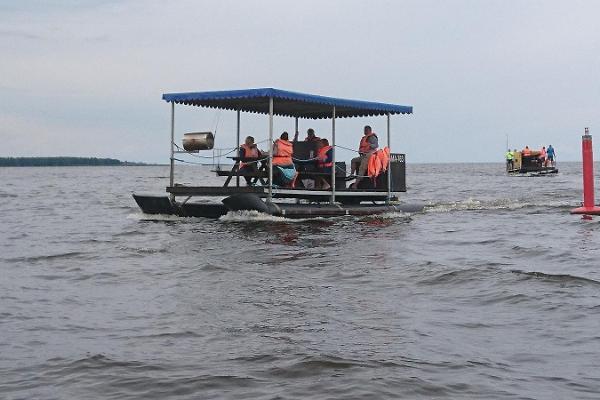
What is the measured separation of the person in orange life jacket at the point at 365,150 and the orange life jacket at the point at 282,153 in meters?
2.43

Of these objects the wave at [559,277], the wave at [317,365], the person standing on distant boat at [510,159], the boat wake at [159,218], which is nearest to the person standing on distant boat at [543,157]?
the person standing on distant boat at [510,159]

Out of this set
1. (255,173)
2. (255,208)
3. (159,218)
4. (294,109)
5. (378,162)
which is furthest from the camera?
(294,109)

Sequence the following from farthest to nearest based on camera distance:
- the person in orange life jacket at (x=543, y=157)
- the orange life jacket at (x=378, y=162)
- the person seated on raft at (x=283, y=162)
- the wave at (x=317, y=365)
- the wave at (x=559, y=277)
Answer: the person in orange life jacket at (x=543, y=157) < the orange life jacket at (x=378, y=162) < the person seated on raft at (x=283, y=162) < the wave at (x=559, y=277) < the wave at (x=317, y=365)

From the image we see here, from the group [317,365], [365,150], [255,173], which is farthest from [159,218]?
[317,365]

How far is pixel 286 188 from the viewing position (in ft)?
54.7

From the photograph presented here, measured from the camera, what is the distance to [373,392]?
5117mm

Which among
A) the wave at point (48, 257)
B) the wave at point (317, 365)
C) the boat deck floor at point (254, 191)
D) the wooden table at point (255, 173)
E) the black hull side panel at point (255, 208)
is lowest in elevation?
the wave at point (317, 365)

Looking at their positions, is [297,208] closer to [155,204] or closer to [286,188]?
[286,188]

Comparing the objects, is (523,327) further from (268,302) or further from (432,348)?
(268,302)

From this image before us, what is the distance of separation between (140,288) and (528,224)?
10.6 meters

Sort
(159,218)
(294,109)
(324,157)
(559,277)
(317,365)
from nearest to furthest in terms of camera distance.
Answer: (317,365)
(559,277)
(324,157)
(159,218)
(294,109)

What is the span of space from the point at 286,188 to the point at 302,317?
946 cm

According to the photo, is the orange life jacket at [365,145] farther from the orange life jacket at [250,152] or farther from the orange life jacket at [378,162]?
the orange life jacket at [250,152]

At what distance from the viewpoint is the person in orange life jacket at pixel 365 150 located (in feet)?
61.2
